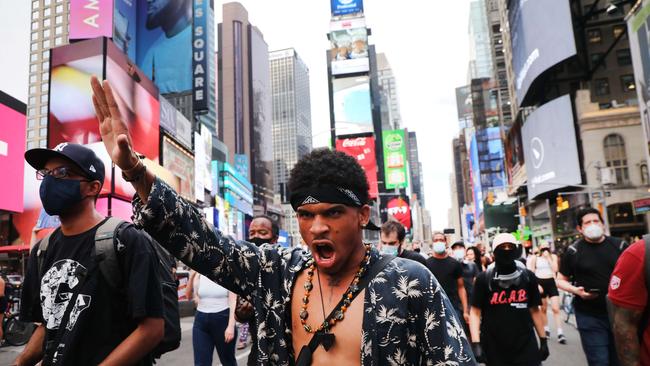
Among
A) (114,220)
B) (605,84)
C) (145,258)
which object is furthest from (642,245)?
(605,84)

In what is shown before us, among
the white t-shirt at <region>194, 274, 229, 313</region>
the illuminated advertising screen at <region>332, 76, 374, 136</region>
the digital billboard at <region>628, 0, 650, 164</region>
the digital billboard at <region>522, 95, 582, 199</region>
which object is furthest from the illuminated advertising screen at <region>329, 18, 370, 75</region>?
the white t-shirt at <region>194, 274, 229, 313</region>

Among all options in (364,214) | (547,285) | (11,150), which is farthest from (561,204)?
(364,214)

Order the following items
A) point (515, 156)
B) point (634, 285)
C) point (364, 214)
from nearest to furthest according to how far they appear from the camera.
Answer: point (364, 214) → point (634, 285) → point (515, 156)

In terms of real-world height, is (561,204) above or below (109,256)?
above

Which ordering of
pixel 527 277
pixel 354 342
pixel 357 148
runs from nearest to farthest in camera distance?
1. pixel 354 342
2. pixel 527 277
3. pixel 357 148

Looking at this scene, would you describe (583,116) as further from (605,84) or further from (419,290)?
(419,290)

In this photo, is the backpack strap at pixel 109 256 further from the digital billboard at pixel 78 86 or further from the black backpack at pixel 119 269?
the digital billboard at pixel 78 86

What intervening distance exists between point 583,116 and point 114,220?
46.4m

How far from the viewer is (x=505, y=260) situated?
209 inches

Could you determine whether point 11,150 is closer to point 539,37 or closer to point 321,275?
point 321,275

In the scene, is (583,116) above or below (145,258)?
above

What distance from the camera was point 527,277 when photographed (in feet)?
17.6

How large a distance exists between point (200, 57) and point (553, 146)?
129 feet

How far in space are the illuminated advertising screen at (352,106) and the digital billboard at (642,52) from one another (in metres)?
50.5
